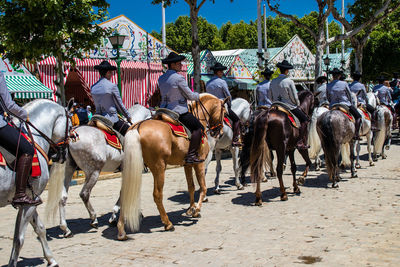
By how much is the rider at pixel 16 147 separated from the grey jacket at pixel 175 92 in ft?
10.4

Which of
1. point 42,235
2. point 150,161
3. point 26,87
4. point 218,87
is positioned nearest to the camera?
point 42,235

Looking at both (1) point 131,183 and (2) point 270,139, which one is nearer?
(1) point 131,183

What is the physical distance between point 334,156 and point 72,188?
22.4ft

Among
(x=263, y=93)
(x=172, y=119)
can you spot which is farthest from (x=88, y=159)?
(x=263, y=93)

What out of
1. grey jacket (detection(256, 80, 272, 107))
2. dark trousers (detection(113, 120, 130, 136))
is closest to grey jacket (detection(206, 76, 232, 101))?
grey jacket (detection(256, 80, 272, 107))

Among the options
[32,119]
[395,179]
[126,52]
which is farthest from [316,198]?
[126,52]

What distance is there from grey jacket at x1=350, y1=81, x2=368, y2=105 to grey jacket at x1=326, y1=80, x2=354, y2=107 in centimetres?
204

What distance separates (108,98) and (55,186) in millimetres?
2005

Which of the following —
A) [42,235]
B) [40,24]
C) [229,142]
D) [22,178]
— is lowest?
[42,235]

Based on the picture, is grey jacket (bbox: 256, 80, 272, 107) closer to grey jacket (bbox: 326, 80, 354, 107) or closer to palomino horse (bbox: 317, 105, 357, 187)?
palomino horse (bbox: 317, 105, 357, 187)

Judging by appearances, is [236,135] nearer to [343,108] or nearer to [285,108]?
[285,108]

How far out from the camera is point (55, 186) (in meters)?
7.23

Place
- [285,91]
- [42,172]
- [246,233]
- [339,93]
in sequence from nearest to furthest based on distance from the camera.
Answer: [42,172] < [246,233] < [285,91] < [339,93]

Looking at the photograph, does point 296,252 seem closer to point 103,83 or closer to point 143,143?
point 143,143
